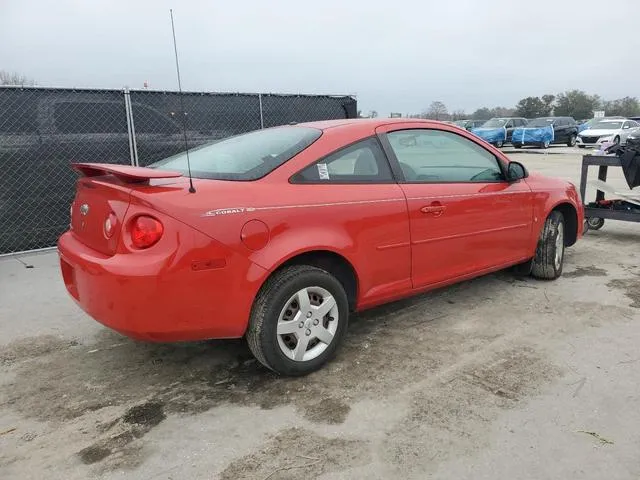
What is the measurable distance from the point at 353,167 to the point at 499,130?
25357 mm

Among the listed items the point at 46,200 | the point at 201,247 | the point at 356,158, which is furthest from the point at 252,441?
the point at 46,200

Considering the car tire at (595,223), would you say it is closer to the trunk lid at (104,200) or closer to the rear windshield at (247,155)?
the rear windshield at (247,155)

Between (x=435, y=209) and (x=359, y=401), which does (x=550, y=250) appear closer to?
(x=435, y=209)

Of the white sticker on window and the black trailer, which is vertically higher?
the white sticker on window

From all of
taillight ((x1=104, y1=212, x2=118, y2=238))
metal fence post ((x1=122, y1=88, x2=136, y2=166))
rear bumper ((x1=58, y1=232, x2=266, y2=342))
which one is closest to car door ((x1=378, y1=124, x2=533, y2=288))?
rear bumper ((x1=58, y1=232, x2=266, y2=342))

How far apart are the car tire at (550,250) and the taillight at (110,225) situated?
3.61m

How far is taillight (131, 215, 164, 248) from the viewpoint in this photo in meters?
2.61

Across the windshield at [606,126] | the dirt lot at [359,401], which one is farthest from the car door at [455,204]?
the windshield at [606,126]

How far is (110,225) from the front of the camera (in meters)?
2.78

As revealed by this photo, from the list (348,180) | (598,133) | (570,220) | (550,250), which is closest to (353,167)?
(348,180)

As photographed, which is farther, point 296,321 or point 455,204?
point 455,204

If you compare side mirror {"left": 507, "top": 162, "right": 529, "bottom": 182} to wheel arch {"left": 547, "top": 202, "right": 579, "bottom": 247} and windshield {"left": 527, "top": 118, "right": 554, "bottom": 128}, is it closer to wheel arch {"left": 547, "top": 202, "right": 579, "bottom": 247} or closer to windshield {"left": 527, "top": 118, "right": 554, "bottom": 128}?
wheel arch {"left": 547, "top": 202, "right": 579, "bottom": 247}

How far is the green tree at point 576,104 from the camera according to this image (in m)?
65.8

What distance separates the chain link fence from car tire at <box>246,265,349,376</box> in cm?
319
